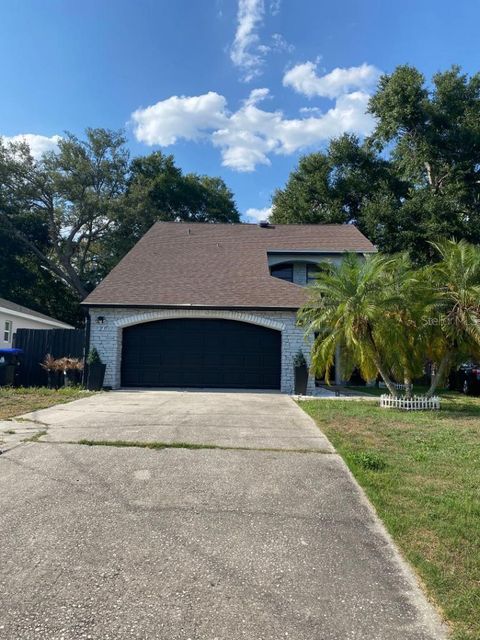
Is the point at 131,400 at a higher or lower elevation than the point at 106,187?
lower

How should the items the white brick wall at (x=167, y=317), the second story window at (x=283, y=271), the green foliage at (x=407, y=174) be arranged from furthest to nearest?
the green foliage at (x=407, y=174), the second story window at (x=283, y=271), the white brick wall at (x=167, y=317)

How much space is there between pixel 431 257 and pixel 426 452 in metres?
21.8

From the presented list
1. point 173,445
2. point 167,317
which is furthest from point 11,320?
point 173,445

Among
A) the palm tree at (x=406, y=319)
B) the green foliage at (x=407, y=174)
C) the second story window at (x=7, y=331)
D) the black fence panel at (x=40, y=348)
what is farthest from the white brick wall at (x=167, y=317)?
the green foliage at (x=407, y=174)

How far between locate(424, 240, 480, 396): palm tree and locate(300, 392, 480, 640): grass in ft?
6.11

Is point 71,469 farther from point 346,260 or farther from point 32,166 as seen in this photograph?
point 32,166

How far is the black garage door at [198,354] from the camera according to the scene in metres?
15.3

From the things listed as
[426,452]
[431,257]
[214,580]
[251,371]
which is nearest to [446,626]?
[214,580]

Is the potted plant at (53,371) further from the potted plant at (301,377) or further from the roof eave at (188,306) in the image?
the potted plant at (301,377)

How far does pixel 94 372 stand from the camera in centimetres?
1420

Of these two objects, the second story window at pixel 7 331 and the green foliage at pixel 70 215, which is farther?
the green foliage at pixel 70 215

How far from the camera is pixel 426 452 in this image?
6.36 meters

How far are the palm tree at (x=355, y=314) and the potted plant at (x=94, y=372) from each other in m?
6.89

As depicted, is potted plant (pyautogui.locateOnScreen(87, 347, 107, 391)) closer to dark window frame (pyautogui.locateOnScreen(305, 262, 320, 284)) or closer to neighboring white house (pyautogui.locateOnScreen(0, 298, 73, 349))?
neighboring white house (pyautogui.locateOnScreen(0, 298, 73, 349))
